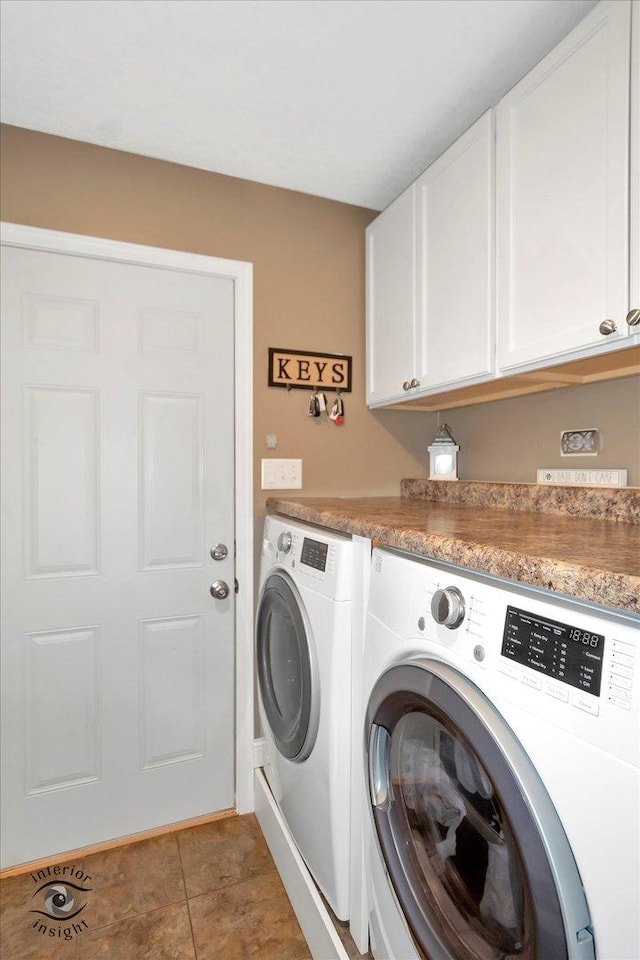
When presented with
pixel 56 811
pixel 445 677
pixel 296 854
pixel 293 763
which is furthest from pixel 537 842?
pixel 56 811

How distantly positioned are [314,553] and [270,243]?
1325 mm

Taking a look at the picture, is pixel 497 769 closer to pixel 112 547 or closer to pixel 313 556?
pixel 313 556

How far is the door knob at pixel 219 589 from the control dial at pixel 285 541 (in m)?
0.45

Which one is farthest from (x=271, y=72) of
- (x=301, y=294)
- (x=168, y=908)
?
(x=168, y=908)

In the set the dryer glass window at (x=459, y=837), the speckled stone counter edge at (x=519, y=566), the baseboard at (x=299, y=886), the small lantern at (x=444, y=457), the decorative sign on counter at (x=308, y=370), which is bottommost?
the baseboard at (x=299, y=886)

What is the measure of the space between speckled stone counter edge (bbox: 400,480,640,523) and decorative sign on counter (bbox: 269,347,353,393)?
0.55 meters

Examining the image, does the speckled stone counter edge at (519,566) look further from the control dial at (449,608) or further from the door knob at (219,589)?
the door knob at (219,589)

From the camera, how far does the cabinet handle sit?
1.05 metres

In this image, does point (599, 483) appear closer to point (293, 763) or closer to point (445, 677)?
point (445, 677)

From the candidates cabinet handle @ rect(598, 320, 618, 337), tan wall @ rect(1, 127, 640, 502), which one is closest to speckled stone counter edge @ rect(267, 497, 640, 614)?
cabinet handle @ rect(598, 320, 618, 337)

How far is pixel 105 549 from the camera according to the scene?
170 cm

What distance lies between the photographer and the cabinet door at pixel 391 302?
5.80 ft
